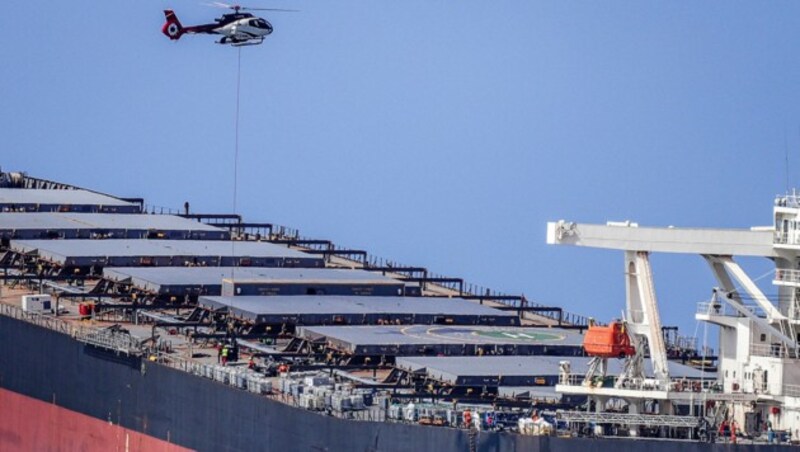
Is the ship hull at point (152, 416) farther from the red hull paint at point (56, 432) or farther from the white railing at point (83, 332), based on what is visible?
the white railing at point (83, 332)

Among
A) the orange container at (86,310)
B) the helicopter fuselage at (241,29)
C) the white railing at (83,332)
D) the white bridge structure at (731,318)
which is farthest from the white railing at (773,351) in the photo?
the helicopter fuselage at (241,29)

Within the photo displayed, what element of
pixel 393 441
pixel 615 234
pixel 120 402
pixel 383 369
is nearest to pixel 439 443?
pixel 393 441

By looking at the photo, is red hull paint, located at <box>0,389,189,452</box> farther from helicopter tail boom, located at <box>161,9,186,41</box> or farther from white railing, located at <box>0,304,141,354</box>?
helicopter tail boom, located at <box>161,9,186,41</box>

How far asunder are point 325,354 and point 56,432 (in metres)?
11.9

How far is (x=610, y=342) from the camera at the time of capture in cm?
8031

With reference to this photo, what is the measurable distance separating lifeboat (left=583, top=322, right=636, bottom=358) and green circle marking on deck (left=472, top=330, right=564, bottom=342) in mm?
19783

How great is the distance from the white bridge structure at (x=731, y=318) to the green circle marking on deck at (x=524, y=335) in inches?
773

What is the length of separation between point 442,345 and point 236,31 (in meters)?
20.5

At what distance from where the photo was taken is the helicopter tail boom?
116938mm

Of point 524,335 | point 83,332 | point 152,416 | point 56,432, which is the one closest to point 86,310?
point 83,332

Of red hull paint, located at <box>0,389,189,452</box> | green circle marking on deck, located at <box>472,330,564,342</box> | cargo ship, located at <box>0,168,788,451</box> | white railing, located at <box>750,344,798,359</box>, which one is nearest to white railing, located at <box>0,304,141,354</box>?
cargo ship, located at <box>0,168,788,451</box>

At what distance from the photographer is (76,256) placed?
11769 centimetres

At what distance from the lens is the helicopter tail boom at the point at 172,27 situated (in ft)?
384

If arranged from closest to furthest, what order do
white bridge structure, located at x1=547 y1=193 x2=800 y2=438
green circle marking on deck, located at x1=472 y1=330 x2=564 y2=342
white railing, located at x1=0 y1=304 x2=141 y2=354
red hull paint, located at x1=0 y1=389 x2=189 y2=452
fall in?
1. white bridge structure, located at x1=547 y1=193 x2=800 y2=438
2. red hull paint, located at x1=0 y1=389 x2=189 y2=452
3. white railing, located at x1=0 y1=304 x2=141 y2=354
4. green circle marking on deck, located at x1=472 y1=330 x2=564 y2=342
